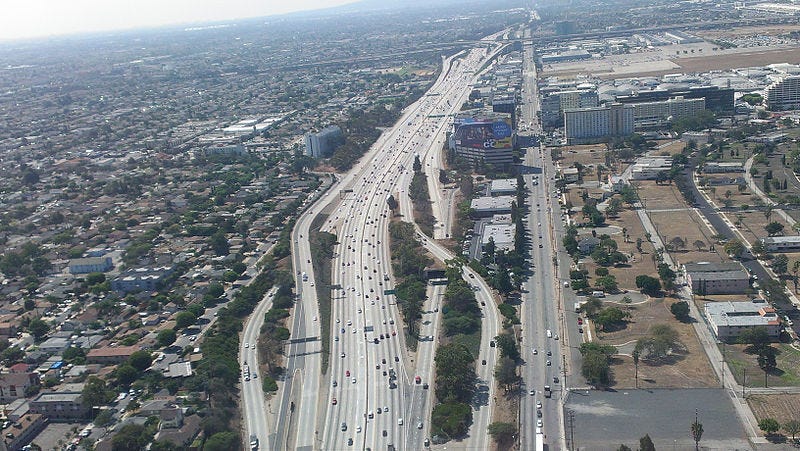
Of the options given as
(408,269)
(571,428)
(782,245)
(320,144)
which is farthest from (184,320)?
(320,144)

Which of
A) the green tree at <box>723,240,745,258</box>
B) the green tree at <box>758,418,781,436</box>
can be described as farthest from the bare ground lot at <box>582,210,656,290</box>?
the green tree at <box>758,418,781,436</box>

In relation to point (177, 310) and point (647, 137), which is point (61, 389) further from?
point (647, 137)

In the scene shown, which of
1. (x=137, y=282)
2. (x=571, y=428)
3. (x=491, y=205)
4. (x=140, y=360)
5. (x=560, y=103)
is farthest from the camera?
(x=560, y=103)

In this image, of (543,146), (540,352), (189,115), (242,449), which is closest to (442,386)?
(540,352)

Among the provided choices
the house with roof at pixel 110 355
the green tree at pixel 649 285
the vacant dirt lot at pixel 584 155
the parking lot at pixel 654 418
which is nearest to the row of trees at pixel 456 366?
the parking lot at pixel 654 418

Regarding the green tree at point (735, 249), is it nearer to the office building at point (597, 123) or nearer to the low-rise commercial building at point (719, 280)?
the low-rise commercial building at point (719, 280)

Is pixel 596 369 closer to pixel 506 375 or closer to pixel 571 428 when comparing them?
pixel 506 375
